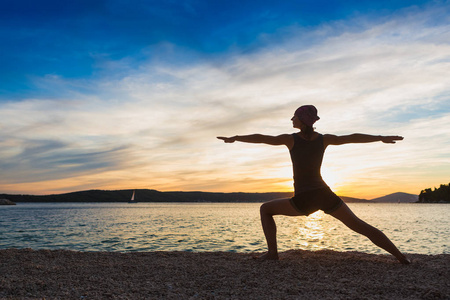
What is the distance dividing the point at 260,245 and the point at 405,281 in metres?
8.33

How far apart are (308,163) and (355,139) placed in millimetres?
1084

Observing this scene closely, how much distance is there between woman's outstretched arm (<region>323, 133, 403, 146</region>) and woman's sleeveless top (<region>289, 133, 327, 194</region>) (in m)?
0.22

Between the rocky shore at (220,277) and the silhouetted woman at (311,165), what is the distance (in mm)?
948

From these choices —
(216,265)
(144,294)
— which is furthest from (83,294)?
(216,265)

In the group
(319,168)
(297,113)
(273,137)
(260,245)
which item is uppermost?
(297,113)

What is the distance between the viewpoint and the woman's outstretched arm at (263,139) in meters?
6.54

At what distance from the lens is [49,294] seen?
4996 millimetres

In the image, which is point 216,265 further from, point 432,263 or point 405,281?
point 432,263

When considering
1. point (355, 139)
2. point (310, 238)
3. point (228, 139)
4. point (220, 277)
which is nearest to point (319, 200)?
point (355, 139)

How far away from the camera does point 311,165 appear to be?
6.52m

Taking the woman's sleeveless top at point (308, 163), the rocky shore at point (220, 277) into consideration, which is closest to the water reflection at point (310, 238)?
the rocky shore at point (220, 277)

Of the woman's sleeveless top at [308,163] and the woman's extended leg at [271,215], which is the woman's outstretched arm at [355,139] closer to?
the woman's sleeveless top at [308,163]

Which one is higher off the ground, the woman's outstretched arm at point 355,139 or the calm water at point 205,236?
the woman's outstretched arm at point 355,139

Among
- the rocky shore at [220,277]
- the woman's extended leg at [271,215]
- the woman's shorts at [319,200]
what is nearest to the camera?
the rocky shore at [220,277]
